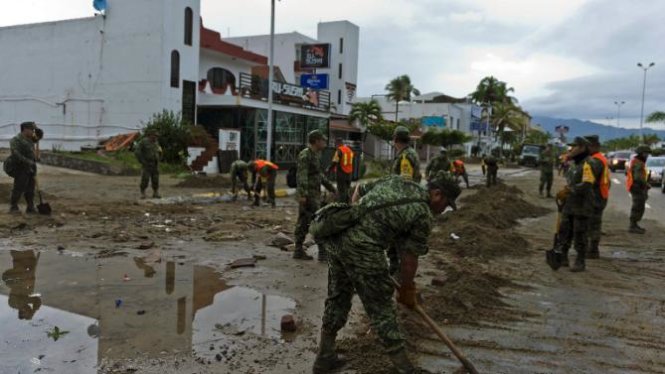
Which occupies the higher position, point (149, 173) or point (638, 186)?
point (638, 186)

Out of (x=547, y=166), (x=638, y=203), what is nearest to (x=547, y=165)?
(x=547, y=166)

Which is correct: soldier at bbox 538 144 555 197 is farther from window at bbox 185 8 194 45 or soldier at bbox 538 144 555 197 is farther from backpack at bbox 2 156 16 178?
window at bbox 185 8 194 45

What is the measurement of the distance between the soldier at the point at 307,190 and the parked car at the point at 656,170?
1938 cm

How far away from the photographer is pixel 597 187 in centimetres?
751

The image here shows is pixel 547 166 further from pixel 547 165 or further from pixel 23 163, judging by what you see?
pixel 23 163

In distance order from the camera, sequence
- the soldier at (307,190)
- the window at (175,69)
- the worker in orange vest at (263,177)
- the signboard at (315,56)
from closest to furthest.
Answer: the soldier at (307,190) < the worker in orange vest at (263,177) < the window at (175,69) < the signboard at (315,56)

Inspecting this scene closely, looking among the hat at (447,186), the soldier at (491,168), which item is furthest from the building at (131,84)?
the hat at (447,186)

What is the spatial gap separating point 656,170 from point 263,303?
23076 mm

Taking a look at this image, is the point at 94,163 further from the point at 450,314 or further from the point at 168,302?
the point at 450,314

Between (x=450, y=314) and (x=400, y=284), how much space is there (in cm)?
171

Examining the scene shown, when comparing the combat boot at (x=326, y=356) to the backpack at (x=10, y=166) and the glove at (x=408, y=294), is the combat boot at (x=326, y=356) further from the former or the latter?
the backpack at (x=10, y=166)

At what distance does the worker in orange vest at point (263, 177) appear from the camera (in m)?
12.4

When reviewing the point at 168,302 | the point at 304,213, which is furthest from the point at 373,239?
the point at 304,213

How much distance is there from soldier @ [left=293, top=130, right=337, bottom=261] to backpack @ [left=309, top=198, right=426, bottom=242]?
11.9ft
